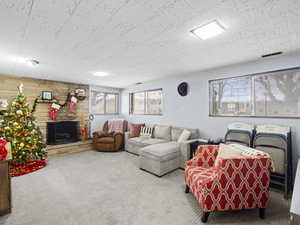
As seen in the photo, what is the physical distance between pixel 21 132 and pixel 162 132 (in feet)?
12.2

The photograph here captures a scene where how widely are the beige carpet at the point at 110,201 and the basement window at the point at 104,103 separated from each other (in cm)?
313

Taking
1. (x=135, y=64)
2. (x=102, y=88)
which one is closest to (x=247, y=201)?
(x=135, y=64)

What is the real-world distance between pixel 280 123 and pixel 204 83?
1775 millimetres

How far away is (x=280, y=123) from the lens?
2.70m

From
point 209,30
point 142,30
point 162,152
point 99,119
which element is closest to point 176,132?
point 162,152

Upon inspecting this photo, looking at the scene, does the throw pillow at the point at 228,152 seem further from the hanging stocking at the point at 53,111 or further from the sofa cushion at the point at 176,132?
the hanging stocking at the point at 53,111

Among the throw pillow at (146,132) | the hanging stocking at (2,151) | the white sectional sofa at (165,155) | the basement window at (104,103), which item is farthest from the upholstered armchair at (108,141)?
the hanging stocking at (2,151)

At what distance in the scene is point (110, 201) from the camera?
218 cm

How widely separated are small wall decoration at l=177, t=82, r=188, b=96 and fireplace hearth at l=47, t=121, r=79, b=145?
12.8ft

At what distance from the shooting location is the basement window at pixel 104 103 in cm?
598

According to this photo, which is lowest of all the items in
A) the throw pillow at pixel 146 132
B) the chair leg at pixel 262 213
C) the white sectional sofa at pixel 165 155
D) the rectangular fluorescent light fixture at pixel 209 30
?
the chair leg at pixel 262 213

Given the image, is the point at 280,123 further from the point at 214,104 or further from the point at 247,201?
the point at 247,201

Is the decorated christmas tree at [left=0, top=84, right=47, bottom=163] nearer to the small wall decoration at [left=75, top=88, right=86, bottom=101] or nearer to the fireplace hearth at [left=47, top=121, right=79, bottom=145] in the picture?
the fireplace hearth at [left=47, top=121, right=79, bottom=145]

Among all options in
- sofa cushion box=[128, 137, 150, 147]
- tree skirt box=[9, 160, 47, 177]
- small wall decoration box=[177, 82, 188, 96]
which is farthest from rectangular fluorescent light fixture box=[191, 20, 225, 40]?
tree skirt box=[9, 160, 47, 177]
